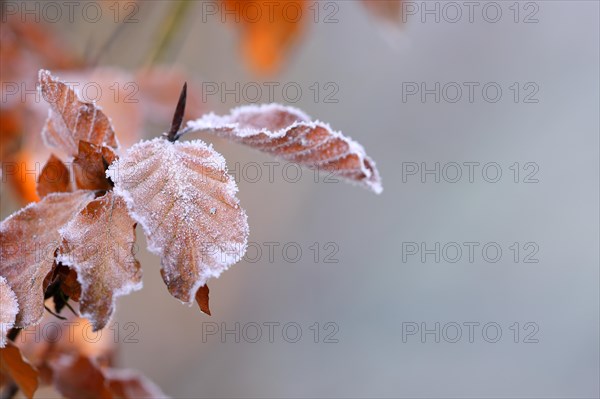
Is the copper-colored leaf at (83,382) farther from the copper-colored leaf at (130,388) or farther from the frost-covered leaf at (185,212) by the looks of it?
the frost-covered leaf at (185,212)

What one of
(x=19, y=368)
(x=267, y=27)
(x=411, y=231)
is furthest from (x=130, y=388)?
(x=411, y=231)

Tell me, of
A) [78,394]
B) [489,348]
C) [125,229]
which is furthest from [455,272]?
[125,229]

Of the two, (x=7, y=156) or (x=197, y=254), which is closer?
(x=197, y=254)

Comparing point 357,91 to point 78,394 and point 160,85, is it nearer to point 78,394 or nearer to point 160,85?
point 160,85

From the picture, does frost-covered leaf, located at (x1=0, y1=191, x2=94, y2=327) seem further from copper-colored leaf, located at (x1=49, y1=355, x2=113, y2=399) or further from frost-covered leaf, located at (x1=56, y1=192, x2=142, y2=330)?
copper-colored leaf, located at (x1=49, y1=355, x2=113, y2=399)

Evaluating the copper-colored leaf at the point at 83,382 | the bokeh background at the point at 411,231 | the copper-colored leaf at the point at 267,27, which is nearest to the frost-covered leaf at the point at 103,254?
the copper-colored leaf at the point at 83,382
